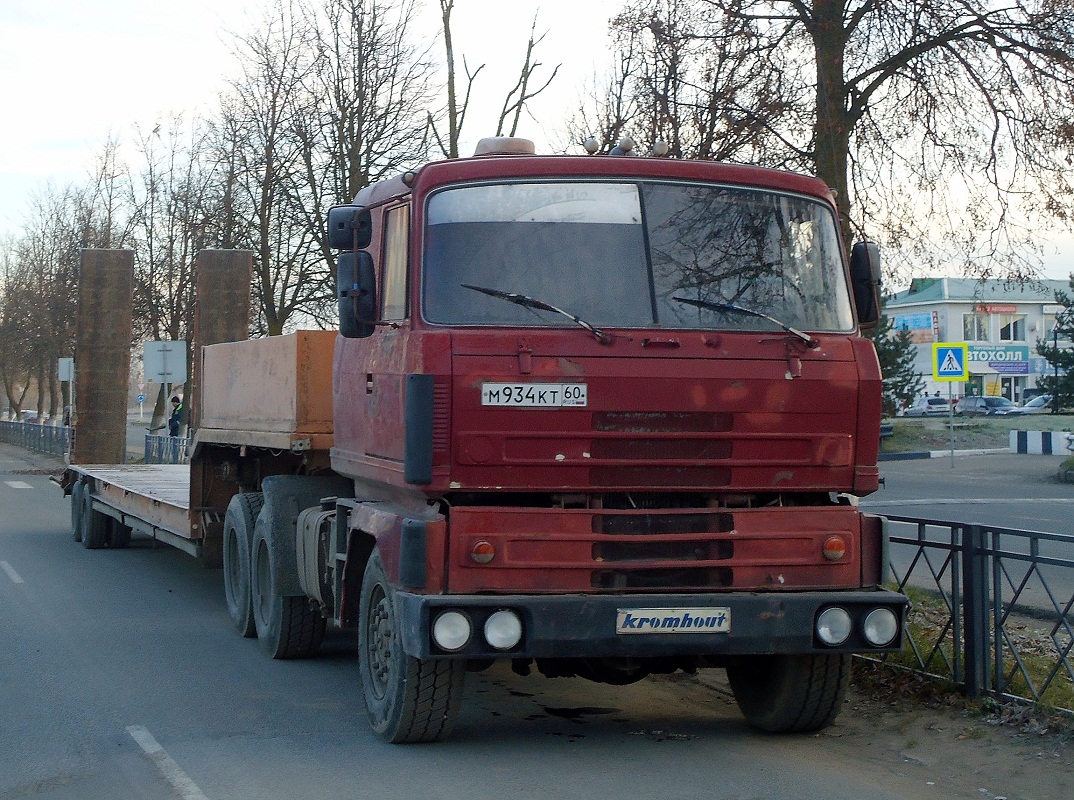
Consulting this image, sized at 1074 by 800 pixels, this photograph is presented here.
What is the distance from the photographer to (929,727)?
6.74 m

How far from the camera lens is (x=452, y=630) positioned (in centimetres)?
571

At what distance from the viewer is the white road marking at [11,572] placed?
12.9 meters

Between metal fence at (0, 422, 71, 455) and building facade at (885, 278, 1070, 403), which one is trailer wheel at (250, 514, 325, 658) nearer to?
metal fence at (0, 422, 71, 455)

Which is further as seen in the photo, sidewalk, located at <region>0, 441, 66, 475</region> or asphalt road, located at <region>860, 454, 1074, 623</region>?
sidewalk, located at <region>0, 441, 66, 475</region>

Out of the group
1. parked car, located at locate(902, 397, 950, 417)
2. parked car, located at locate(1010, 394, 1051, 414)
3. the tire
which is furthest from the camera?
parked car, located at locate(902, 397, 950, 417)

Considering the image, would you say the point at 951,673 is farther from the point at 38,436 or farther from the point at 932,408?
the point at 932,408

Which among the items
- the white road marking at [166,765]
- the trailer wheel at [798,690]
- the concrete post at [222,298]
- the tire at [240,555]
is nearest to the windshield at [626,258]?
the trailer wheel at [798,690]

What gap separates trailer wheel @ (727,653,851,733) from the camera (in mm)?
6469

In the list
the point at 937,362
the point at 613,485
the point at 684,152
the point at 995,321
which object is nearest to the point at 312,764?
the point at 613,485

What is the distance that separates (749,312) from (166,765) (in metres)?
3.33

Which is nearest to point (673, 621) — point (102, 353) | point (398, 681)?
point (398, 681)

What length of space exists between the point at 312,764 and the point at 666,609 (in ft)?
5.74

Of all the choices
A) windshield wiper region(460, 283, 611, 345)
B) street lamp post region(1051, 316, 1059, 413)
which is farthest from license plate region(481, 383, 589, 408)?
street lamp post region(1051, 316, 1059, 413)

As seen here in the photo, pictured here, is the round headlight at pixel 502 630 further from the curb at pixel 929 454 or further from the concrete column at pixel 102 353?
the curb at pixel 929 454
